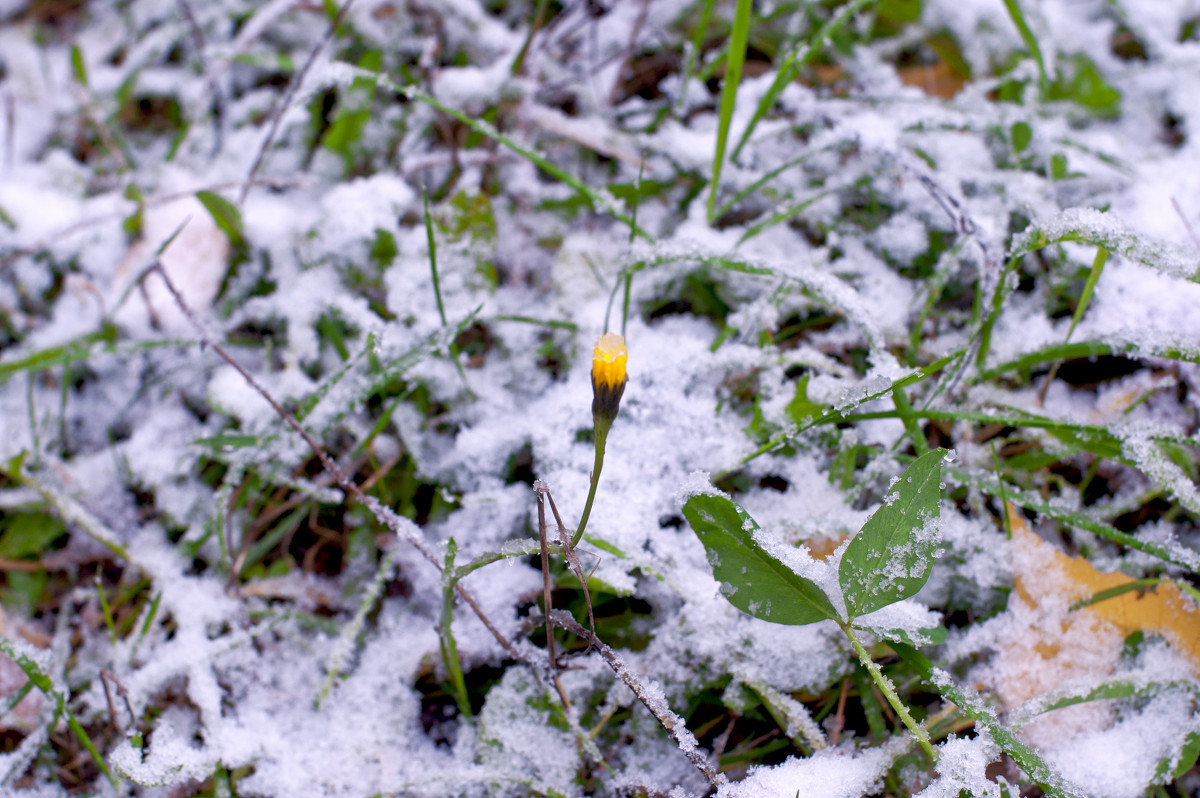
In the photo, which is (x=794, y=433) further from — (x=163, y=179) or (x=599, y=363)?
(x=163, y=179)

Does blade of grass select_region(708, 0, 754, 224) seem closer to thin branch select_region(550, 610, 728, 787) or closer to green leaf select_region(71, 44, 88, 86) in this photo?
thin branch select_region(550, 610, 728, 787)

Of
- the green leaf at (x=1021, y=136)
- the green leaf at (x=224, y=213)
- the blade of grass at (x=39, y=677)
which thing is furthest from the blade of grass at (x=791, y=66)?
the blade of grass at (x=39, y=677)

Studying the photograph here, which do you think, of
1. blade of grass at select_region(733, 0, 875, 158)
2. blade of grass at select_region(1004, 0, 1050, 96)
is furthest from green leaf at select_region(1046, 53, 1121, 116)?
blade of grass at select_region(733, 0, 875, 158)

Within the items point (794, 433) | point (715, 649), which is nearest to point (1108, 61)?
point (794, 433)

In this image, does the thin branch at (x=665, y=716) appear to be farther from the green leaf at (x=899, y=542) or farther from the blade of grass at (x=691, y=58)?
the blade of grass at (x=691, y=58)

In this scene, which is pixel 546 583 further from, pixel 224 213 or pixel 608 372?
pixel 224 213

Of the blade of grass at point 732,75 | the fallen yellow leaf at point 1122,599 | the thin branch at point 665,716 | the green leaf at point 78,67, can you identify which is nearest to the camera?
the thin branch at point 665,716

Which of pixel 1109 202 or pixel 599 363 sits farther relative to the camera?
pixel 1109 202
